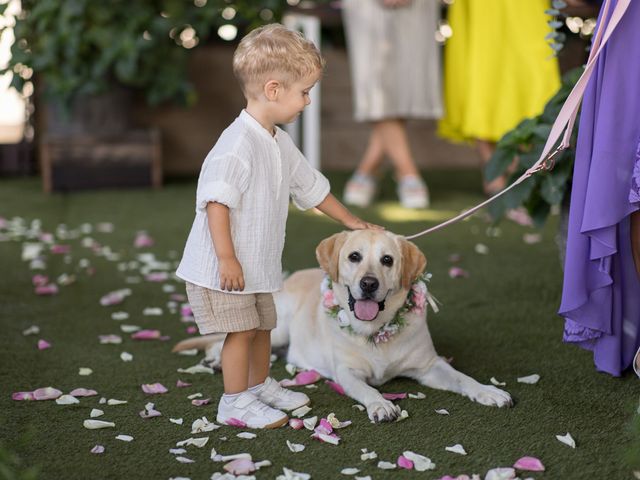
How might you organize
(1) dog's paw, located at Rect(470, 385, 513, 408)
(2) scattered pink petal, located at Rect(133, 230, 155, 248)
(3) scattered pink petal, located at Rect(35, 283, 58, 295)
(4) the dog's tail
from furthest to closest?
(2) scattered pink petal, located at Rect(133, 230, 155, 248)
(3) scattered pink petal, located at Rect(35, 283, 58, 295)
(4) the dog's tail
(1) dog's paw, located at Rect(470, 385, 513, 408)

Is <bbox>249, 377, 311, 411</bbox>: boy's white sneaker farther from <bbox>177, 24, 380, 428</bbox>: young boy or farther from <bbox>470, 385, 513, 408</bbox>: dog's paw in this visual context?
<bbox>470, 385, 513, 408</bbox>: dog's paw

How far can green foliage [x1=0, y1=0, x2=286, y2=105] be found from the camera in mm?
6262

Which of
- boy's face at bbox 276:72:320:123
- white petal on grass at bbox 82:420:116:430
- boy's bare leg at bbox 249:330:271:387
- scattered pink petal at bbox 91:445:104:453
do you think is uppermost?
boy's face at bbox 276:72:320:123

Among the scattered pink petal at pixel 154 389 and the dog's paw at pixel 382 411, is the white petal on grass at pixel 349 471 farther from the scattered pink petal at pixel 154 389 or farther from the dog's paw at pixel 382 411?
the scattered pink petal at pixel 154 389

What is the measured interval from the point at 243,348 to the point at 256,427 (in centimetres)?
22

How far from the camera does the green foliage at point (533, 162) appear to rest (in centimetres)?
334

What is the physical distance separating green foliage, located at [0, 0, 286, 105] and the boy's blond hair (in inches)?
157

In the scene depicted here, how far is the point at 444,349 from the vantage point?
10.4ft

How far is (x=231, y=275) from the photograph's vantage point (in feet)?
7.88

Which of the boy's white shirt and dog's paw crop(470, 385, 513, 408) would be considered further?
dog's paw crop(470, 385, 513, 408)

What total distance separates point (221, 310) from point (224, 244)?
204 millimetres

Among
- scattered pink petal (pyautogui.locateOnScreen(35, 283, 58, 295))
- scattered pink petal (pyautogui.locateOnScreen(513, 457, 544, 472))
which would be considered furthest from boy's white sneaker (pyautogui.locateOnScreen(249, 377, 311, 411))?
scattered pink petal (pyautogui.locateOnScreen(35, 283, 58, 295))

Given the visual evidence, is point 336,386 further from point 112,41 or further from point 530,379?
point 112,41

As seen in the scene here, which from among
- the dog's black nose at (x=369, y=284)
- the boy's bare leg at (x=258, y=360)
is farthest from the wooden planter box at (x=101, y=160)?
the dog's black nose at (x=369, y=284)
